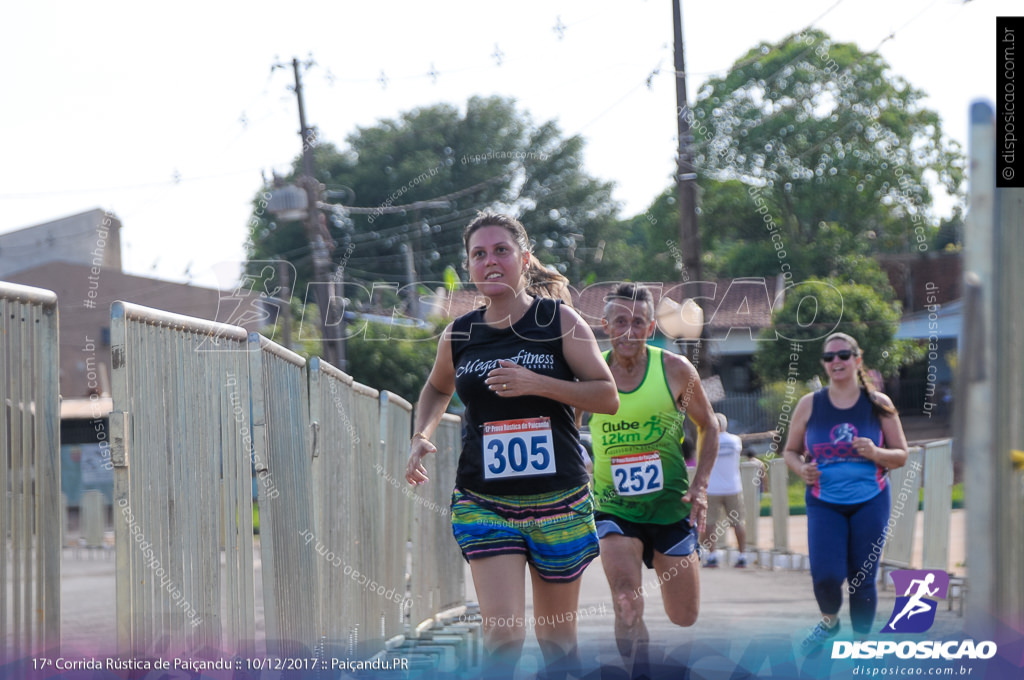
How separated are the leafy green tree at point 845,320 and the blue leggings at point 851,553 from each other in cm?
172

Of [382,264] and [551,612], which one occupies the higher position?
[382,264]

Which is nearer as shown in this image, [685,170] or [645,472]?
[645,472]

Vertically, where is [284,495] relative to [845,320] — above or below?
below

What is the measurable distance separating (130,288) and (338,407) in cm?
1925

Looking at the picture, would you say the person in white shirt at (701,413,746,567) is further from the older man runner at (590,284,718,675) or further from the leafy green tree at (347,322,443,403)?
the leafy green tree at (347,322,443,403)

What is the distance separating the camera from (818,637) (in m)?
5.60

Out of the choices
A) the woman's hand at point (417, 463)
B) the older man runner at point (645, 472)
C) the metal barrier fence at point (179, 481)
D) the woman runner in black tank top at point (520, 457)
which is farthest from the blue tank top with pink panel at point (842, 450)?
the metal barrier fence at point (179, 481)

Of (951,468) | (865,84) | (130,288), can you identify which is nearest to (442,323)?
(130,288)

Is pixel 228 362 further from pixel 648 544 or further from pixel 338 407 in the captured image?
pixel 648 544

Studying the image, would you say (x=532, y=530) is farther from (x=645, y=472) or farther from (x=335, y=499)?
(x=335, y=499)

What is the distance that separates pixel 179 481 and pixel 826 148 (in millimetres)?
13828

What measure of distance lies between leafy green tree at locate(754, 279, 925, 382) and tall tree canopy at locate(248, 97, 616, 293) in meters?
9.81

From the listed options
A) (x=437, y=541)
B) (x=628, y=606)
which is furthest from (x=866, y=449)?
(x=437, y=541)

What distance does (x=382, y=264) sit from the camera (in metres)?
35.7
